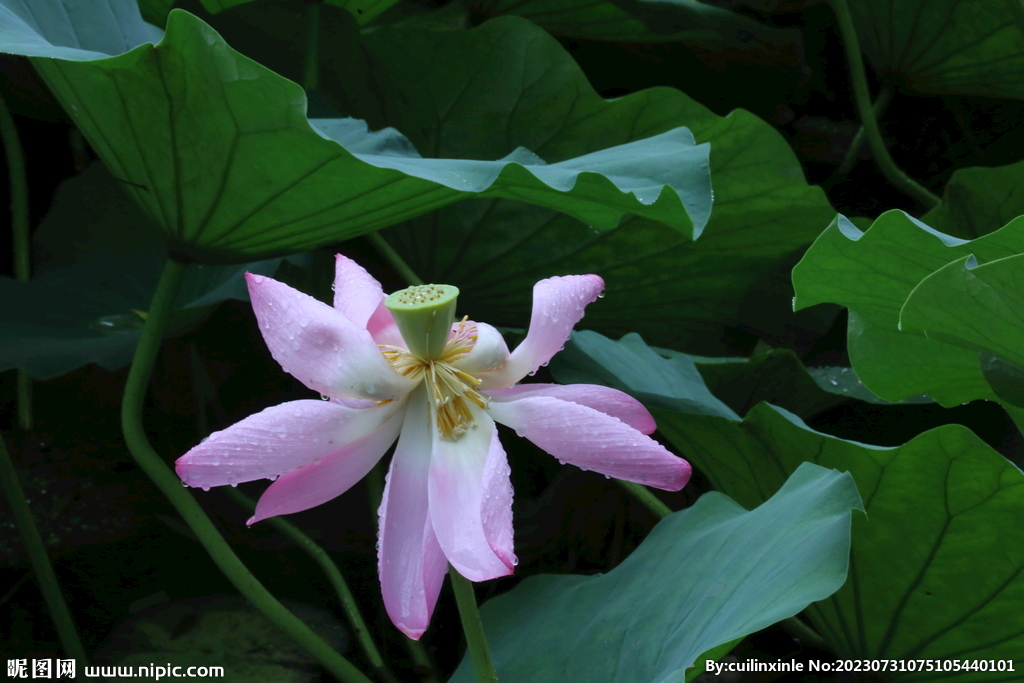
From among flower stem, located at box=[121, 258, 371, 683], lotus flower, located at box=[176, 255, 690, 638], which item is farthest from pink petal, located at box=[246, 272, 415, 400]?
flower stem, located at box=[121, 258, 371, 683]

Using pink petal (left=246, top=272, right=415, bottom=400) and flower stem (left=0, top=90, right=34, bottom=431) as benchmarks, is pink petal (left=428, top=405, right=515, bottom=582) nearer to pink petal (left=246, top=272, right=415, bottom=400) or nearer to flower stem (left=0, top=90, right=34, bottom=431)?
pink petal (left=246, top=272, right=415, bottom=400)

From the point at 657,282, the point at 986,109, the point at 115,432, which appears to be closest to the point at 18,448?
the point at 115,432

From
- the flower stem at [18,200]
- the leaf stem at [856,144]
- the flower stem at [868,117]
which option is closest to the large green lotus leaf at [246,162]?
the flower stem at [18,200]

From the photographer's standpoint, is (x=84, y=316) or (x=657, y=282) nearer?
(x=84, y=316)

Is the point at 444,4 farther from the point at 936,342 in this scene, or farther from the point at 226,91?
the point at 936,342

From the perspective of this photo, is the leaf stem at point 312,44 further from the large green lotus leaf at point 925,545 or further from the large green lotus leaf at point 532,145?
the large green lotus leaf at point 925,545

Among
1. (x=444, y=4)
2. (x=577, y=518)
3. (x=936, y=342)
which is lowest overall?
(x=577, y=518)
